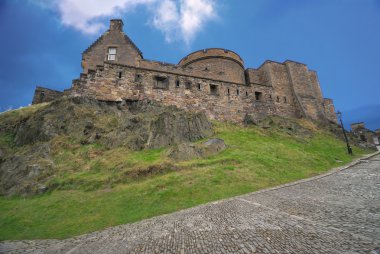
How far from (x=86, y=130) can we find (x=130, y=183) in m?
7.49

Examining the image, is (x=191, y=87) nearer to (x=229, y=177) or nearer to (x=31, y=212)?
(x=229, y=177)

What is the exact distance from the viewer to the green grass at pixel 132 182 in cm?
864

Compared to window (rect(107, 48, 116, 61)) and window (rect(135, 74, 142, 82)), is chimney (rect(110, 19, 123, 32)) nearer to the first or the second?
Answer: window (rect(107, 48, 116, 61))

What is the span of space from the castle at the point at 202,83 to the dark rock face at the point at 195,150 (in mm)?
7294

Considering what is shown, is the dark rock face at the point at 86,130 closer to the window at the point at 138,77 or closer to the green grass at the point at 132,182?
the green grass at the point at 132,182

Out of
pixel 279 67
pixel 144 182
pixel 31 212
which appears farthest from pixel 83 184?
pixel 279 67

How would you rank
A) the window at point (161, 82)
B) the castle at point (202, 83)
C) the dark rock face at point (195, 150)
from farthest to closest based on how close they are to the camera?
the window at point (161, 82)
the castle at point (202, 83)
the dark rock face at point (195, 150)

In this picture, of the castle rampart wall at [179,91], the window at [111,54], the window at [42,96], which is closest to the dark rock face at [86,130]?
the castle rampart wall at [179,91]

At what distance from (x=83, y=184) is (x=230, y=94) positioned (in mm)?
18519

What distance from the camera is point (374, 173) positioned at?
11359mm

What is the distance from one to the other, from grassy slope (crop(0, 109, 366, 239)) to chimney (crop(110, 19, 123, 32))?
14.8 m

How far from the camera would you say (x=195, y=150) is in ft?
49.0

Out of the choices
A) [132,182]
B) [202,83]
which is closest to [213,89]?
[202,83]

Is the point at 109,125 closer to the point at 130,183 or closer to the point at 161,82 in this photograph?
the point at 130,183
